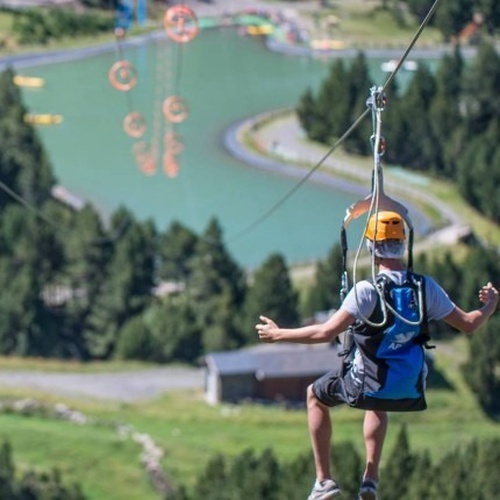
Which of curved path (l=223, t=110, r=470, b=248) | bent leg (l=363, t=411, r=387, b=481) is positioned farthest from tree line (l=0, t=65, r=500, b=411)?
bent leg (l=363, t=411, r=387, b=481)

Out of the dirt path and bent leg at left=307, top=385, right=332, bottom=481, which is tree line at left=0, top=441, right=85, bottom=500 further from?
bent leg at left=307, top=385, right=332, bottom=481

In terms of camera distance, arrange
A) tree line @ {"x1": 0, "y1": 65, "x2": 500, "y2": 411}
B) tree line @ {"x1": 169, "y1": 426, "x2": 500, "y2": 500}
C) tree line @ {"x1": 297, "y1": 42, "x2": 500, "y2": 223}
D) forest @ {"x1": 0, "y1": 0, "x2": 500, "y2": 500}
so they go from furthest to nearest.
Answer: tree line @ {"x1": 297, "y1": 42, "x2": 500, "y2": 223} → tree line @ {"x1": 0, "y1": 65, "x2": 500, "y2": 411} → forest @ {"x1": 0, "y1": 0, "x2": 500, "y2": 500} → tree line @ {"x1": 169, "y1": 426, "x2": 500, "y2": 500}

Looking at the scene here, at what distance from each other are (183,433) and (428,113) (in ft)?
70.2

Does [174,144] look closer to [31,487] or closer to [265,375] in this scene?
[265,375]

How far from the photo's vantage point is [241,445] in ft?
80.9

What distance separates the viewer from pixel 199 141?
48.1m

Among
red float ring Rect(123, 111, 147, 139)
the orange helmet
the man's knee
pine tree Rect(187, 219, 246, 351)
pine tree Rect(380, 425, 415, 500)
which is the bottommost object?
pine tree Rect(380, 425, 415, 500)

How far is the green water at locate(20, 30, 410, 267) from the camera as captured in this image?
39.7 m

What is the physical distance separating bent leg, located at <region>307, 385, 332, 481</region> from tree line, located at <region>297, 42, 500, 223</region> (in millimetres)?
37461

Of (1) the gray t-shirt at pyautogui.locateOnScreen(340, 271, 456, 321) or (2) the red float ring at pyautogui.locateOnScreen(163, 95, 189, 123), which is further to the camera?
(2) the red float ring at pyautogui.locateOnScreen(163, 95, 189, 123)

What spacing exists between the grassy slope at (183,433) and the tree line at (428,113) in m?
16.2

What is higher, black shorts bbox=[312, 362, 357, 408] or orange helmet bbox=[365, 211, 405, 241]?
orange helmet bbox=[365, 211, 405, 241]

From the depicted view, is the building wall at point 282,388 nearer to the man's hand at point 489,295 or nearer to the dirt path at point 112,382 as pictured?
the dirt path at point 112,382

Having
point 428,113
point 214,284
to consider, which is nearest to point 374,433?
point 214,284
